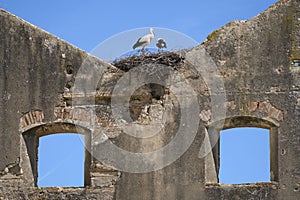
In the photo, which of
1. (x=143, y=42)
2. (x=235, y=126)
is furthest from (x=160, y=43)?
(x=235, y=126)

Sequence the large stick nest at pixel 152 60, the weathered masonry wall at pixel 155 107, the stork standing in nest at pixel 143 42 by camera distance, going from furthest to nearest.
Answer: the stork standing in nest at pixel 143 42, the large stick nest at pixel 152 60, the weathered masonry wall at pixel 155 107

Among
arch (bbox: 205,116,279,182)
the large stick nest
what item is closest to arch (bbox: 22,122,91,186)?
the large stick nest

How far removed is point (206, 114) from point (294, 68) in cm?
161

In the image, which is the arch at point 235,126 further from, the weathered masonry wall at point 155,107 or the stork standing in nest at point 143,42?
the stork standing in nest at point 143,42

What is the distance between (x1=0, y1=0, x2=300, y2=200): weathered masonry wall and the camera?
1388cm

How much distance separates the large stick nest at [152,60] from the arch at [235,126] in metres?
1.25

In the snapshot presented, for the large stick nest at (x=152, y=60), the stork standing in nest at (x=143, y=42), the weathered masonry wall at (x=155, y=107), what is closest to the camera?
the weathered masonry wall at (x=155, y=107)

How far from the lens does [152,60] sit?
1462cm

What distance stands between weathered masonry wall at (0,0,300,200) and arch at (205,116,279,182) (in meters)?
0.02

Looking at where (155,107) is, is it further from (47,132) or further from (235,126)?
(47,132)

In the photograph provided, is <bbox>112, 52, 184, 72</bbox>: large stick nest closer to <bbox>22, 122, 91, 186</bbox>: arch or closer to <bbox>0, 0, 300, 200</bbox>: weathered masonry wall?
<bbox>0, 0, 300, 200</bbox>: weathered masonry wall

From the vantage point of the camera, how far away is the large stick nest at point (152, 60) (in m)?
14.5

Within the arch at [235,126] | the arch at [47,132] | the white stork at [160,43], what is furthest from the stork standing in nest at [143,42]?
the arch at [235,126]

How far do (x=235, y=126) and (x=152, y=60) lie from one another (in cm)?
178
